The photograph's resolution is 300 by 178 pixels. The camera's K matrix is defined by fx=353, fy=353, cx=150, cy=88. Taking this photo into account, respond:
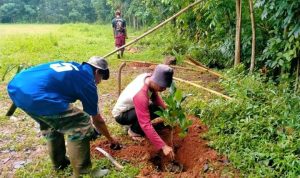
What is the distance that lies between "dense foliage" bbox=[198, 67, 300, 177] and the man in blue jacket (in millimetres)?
1627

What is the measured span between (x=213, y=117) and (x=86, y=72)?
2116 mm

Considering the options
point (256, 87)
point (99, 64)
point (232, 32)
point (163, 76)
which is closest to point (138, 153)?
point (163, 76)

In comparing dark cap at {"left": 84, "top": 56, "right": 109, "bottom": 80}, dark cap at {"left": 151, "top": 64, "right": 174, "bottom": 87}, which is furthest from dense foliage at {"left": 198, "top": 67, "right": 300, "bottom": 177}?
dark cap at {"left": 84, "top": 56, "right": 109, "bottom": 80}

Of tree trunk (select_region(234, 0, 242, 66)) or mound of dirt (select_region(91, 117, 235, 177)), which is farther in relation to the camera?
tree trunk (select_region(234, 0, 242, 66))

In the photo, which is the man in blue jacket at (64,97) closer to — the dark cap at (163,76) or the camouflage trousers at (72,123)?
the camouflage trousers at (72,123)

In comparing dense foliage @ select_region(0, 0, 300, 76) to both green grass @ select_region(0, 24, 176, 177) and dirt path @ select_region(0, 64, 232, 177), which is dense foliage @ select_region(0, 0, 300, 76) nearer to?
green grass @ select_region(0, 24, 176, 177)

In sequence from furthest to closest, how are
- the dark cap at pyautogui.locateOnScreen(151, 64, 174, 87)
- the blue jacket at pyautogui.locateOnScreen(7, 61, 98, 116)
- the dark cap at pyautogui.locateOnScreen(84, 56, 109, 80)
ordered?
the dark cap at pyautogui.locateOnScreen(151, 64, 174, 87) → the dark cap at pyautogui.locateOnScreen(84, 56, 109, 80) → the blue jacket at pyautogui.locateOnScreen(7, 61, 98, 116)

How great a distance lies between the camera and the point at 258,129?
4215 millimetres

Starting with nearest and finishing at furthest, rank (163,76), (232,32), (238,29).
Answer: (163,76) < (238,29) < (232,32)

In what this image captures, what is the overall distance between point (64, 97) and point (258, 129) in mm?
2316

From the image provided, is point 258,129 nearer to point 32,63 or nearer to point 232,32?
point 232,32

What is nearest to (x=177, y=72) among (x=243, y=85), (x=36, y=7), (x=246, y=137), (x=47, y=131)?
(x=243, y=85)

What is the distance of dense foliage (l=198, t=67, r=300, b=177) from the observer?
3.61m

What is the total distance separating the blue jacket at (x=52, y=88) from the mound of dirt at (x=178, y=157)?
99 centimetres
